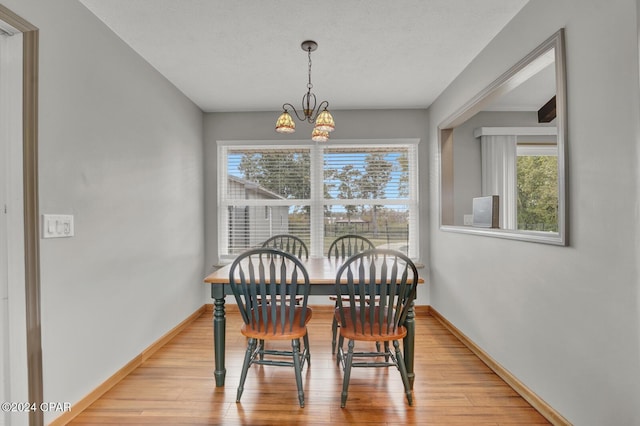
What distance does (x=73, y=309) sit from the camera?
75.5 inches

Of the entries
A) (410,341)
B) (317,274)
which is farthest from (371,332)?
(317,274)

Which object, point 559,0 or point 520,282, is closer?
point 559,0

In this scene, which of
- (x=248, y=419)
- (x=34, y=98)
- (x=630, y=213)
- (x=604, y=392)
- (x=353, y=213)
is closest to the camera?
(x=630, y=213)

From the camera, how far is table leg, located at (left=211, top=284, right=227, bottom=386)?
2.20 m

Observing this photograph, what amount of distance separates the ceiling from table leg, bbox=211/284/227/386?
179 cm

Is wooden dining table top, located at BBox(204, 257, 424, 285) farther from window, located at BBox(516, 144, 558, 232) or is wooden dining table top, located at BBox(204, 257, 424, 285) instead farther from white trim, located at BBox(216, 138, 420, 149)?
window, located at BBox(516, 144, 558, 232)

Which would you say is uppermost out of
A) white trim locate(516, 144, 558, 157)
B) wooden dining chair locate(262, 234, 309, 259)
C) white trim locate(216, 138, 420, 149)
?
white trim locate(216, 138, 420, 149)

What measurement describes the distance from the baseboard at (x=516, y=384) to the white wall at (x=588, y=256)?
0.04 metres

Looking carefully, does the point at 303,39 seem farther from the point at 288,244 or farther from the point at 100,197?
the point at 288,244

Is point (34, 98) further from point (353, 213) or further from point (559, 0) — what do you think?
point (353, 213)

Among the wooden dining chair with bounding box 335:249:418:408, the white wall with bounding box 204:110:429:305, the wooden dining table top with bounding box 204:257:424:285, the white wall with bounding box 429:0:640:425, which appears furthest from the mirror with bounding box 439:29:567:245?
the wooden dining chair with bounding box 335:249:418:408

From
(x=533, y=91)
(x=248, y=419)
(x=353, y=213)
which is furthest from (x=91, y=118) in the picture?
(x=533, y=91)

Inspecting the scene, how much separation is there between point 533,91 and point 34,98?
410cm

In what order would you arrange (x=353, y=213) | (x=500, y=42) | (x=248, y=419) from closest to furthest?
1. (x=248, y=419)
2. (x=500, y=42)
3. (x=353, y=213)
